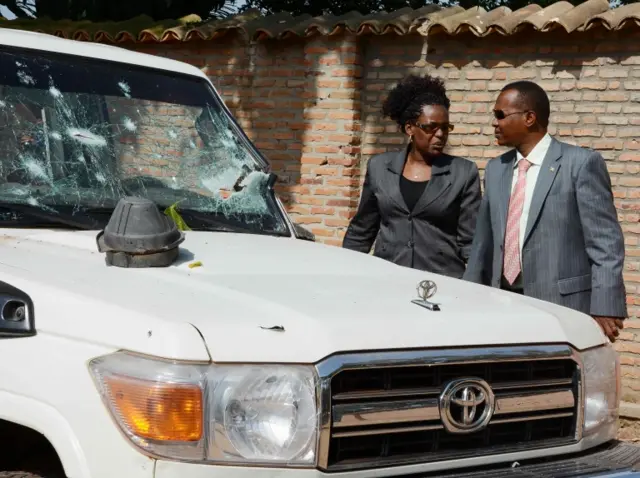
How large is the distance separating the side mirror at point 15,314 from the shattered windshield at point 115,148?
0.69 m

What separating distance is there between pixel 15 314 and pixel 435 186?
119 inches

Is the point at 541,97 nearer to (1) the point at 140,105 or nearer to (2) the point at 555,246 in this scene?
(2) the point at 555,246

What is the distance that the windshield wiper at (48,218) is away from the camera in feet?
10.7

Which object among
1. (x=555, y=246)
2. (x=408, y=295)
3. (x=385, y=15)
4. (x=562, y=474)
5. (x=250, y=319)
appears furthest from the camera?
(x=385, y=15)

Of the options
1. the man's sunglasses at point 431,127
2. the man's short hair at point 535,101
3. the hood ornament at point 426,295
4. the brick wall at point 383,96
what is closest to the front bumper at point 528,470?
the hood ornament at point 426,295

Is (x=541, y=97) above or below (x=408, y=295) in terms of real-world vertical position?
above

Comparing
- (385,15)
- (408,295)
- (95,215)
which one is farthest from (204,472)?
(385,15)

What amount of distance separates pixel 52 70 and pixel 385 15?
503 centimetres

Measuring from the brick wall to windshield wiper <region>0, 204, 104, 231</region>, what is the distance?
4.95 metres

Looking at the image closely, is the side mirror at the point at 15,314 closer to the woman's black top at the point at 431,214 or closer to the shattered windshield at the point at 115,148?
the shattered windshield at the point at 115,148

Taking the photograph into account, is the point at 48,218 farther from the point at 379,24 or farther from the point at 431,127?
the point at 379,24

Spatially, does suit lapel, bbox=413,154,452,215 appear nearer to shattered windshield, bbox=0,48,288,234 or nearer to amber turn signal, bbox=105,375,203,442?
shattered windshield, bbox=0,48,288,234

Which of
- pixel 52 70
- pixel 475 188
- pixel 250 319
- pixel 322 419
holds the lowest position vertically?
pixel 322 419

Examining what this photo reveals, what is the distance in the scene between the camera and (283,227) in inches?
155
